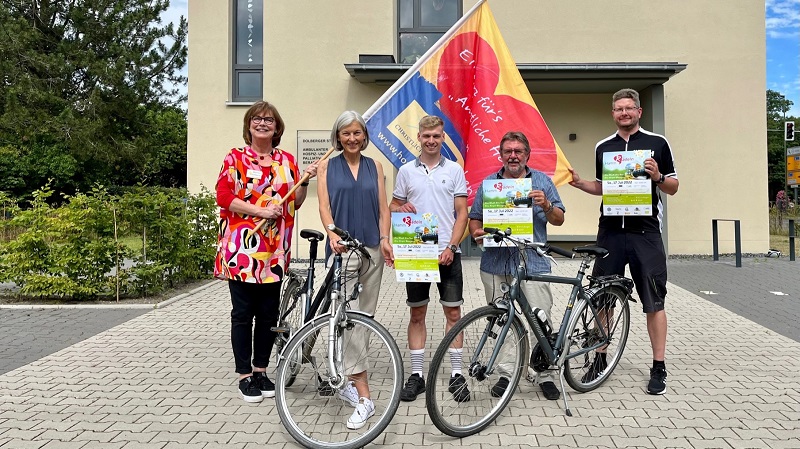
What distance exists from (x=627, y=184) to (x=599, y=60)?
9347 mm

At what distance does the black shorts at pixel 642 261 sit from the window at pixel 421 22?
939 cm

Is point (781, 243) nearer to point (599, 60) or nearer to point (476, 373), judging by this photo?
point (599, 60)

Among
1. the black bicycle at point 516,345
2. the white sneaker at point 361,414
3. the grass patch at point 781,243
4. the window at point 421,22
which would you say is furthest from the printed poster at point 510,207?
the grass patch at point 781,243

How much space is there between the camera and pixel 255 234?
4070mm

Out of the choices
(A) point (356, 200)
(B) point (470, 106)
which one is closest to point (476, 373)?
(A) point (356, 200)

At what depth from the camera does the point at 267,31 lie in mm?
12547

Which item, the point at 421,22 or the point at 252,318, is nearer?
the point at 252,318

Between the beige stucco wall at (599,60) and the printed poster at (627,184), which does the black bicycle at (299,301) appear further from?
the beige stucco wall at (599,60)

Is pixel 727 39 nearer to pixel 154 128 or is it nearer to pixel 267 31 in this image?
pixel 267 31

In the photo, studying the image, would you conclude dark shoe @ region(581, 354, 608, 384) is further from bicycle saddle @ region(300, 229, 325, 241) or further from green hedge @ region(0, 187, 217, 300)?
green hedge @ region(0, 187, 217, 300)

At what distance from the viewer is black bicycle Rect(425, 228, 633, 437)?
3541 millimetres

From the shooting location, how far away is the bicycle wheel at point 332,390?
3357mm

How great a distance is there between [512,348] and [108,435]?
254 cm

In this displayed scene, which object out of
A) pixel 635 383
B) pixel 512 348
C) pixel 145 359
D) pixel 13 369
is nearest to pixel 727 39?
pixel 635 383
